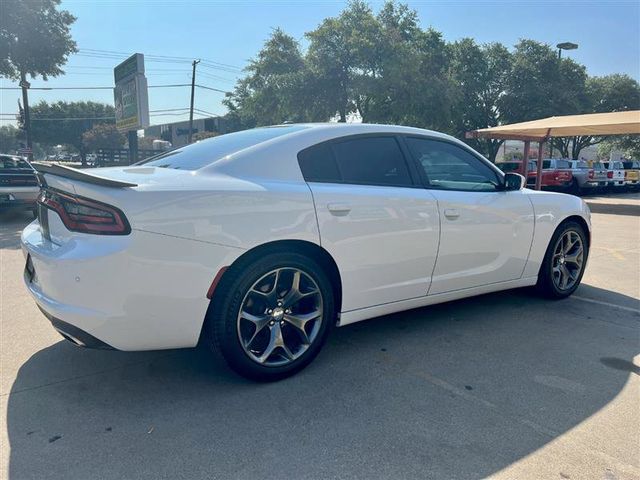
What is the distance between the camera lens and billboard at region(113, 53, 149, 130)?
1650 cm

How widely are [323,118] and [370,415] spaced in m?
22.1

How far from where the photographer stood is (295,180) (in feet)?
10.0

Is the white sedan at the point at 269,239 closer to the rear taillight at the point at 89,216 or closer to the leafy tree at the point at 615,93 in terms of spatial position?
the rear taillight at the point at 89,216

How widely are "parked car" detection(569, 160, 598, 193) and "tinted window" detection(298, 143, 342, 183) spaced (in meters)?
20.9

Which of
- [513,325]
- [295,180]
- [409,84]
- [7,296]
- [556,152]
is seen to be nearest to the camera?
[295,180]

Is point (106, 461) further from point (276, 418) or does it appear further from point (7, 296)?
point (7, 296)

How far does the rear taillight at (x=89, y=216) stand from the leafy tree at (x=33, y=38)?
17.7 m

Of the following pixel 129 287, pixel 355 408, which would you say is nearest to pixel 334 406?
pixel 355 408

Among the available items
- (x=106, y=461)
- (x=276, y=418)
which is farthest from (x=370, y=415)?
(x=106, y=461)

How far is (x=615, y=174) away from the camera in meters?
23.0

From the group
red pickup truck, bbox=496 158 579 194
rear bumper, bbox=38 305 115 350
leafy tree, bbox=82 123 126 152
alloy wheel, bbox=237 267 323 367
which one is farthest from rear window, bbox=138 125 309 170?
leafy tree, bbox=82 123 126 152

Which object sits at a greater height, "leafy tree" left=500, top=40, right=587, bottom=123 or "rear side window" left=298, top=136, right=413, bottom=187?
"leafy tree" left=500, top=40, right=587, bottom=123

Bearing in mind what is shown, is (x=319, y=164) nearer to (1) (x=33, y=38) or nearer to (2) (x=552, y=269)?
(2) (x=552, y=269)

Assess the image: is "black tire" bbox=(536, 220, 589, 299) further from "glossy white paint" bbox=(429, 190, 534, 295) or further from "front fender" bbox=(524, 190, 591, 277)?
"glossy white paint" bbox=(429, 190, 534, 295)
